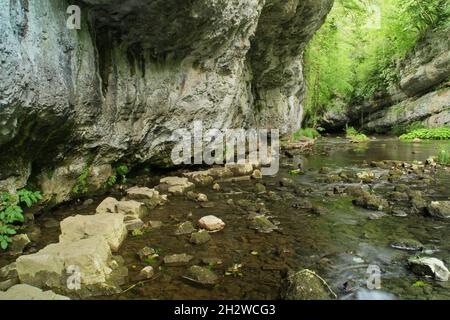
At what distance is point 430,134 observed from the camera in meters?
25.8

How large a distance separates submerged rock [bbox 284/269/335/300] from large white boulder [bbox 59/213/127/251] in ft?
9.21

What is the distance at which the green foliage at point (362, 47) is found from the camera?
2730cm

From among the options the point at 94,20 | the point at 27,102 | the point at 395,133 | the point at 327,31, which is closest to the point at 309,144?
the point at 327,31

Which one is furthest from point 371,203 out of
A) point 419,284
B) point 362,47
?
point 362,47

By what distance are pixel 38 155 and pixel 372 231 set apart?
6309 mm

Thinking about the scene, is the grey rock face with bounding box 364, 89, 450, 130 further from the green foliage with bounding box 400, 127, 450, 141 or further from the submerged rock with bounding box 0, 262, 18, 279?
the submerged rock with bounding box 0, 262, 18, 279

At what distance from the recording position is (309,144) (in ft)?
76.1

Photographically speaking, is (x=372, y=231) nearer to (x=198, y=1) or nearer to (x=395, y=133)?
(x=198, y=1)

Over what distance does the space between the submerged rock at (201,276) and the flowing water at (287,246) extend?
109 mm

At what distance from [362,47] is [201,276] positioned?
3948cm

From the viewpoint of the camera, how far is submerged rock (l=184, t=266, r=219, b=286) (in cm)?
455

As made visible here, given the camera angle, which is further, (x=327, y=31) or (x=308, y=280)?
(x=327, y=31)

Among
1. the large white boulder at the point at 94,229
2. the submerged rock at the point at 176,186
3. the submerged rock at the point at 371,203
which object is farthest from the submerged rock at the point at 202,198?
the submerged rock at the point at 371,203

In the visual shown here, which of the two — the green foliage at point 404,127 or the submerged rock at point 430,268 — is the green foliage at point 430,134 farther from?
the submerged rock at point 430,268
